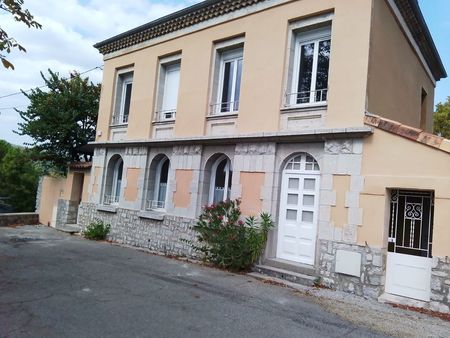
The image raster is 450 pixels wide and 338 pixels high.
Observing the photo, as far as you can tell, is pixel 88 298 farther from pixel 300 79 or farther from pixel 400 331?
pixel 300 79

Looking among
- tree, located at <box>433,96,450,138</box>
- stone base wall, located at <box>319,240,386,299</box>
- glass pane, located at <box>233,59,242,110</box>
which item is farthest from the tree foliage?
tree, located at <box>433,96,450,138</box>

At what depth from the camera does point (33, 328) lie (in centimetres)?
447

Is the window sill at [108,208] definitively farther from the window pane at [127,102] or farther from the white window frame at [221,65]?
the white window frame at [221,65]

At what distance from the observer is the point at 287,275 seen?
7797 millimetres

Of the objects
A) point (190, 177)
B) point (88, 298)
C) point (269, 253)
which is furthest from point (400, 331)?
point (190, 177)

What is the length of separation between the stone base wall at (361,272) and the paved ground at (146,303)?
677mm

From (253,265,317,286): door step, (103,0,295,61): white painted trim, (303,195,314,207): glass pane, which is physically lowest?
(253,265,317,286): door step

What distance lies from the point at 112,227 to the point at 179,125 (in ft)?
14.1

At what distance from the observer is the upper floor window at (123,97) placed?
44.3ft

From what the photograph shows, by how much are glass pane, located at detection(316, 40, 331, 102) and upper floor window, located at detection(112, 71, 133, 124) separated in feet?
23.9

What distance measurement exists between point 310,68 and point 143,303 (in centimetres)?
618

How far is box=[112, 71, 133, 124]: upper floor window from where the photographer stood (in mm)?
13500

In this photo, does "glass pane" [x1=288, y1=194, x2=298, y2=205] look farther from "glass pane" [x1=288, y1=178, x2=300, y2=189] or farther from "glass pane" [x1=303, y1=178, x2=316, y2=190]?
"glass pane" [x1=303, y1=178, x2=316, y2=190]

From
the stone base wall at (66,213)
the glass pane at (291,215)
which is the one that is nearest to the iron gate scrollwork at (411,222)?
the glass pane at (291,215)
